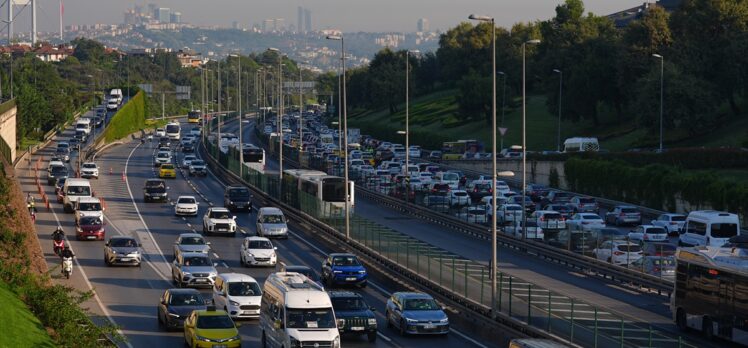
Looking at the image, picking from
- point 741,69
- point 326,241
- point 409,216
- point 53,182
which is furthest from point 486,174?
point 326,241

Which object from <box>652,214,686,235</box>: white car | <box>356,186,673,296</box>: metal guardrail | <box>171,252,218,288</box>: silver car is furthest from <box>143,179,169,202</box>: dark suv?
<box>171,252,218,288</box>: silver car

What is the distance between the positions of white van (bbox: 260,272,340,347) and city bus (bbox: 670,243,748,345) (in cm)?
1129

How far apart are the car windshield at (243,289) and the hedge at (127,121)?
10790 cm

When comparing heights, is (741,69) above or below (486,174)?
above

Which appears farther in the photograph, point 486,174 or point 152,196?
point 486,174

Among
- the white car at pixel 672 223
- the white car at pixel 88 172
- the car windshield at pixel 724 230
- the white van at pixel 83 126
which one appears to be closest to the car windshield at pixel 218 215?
the white car at pixel 672 223

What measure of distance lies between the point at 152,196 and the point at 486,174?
122ft

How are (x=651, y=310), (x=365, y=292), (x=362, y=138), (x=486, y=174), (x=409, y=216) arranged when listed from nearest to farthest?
(x=651, y=310) < (x=365, y=292) < (x=409, y=216) < (x=486, y=174) < (x=362, y=138)

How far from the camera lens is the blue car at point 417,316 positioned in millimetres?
36719

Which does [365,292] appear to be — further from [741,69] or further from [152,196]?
[741,69]

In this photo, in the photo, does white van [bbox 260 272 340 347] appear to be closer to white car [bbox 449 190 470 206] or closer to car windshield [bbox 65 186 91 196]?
white car [bbox 449 190 470 206]

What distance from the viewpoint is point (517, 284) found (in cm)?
3669

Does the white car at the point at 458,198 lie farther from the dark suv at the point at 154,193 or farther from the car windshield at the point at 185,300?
the car windshield at the point at 185,300

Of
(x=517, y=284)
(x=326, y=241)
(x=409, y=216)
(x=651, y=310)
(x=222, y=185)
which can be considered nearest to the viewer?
(x=517, y=284)
